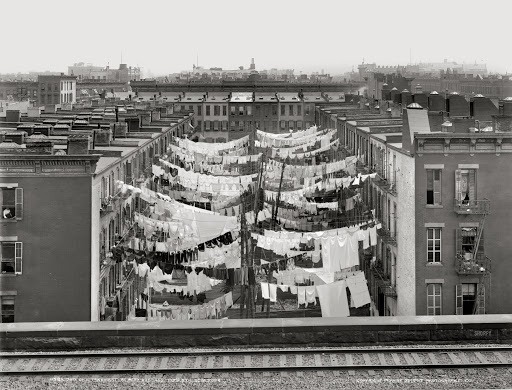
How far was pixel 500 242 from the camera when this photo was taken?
4222 centimetres

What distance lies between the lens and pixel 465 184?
4241 centimetres

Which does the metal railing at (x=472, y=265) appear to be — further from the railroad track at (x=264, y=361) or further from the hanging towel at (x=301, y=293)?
the railroad track at (x=264, y=361)

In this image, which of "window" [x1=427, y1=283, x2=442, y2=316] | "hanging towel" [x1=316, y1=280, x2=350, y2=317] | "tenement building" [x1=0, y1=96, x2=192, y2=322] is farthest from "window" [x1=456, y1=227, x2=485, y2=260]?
"tenement building" [x1=0, y1=96, x2=192, y2=322]

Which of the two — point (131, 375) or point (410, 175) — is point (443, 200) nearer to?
point (410, 175)

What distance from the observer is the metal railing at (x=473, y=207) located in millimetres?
41656

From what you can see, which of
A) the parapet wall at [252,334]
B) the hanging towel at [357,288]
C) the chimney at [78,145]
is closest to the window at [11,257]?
the chimney at [78,145]

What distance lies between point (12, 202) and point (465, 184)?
2232 centimetres

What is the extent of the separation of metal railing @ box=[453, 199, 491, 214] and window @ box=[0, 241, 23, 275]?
2130 cm

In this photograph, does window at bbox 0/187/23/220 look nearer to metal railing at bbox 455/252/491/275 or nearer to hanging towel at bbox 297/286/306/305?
hanging towel at bbox 297/286/306/305

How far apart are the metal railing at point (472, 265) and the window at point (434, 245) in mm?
991

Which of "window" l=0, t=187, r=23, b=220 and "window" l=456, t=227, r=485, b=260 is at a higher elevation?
"window" l=0, t=187, r=23, b=220

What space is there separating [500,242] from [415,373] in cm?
1833

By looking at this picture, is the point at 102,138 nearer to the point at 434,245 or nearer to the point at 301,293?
the point at 301,293

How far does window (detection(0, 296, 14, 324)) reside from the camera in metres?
38.7
